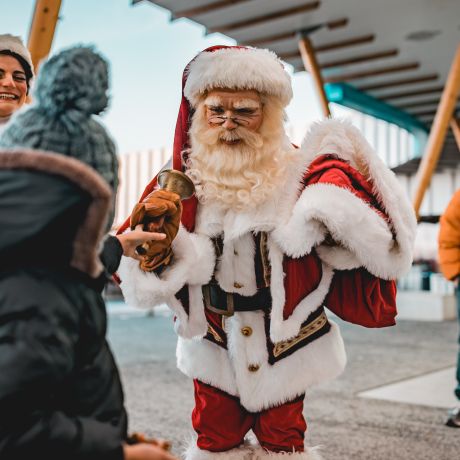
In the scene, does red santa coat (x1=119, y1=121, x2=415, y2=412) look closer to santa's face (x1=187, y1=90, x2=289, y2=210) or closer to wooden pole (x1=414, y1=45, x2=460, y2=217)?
santa's face (x1=187, y1=90, x2=289, y2=210)

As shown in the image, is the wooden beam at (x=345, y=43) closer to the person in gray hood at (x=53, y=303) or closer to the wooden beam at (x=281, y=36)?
the wooden beam at (x=281, y=36)

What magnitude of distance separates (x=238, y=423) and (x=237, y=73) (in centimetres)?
98

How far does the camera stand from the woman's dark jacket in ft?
2.71

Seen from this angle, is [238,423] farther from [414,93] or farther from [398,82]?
[414,93]

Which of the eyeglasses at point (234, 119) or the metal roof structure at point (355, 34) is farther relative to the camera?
the metal roof structure at point (355, 34)

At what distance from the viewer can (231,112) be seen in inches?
70.4

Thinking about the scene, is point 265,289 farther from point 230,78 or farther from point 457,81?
→ point 457,81

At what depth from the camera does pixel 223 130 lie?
1.80 metres

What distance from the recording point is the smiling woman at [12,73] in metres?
2.06

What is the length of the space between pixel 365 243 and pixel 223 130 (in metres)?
0.51

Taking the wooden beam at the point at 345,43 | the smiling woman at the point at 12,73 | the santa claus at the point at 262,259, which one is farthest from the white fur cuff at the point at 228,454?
the wooden beam at the point at 345,43

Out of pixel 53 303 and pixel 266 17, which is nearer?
pixel 53 303

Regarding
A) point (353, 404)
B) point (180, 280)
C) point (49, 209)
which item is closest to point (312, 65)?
point (353, 404)

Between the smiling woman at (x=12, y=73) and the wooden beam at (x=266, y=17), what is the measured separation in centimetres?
467
